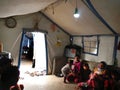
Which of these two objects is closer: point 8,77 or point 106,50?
point 8,77

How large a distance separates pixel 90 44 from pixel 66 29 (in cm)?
121

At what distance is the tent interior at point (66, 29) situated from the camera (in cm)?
434

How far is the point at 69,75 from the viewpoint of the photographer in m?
5.95

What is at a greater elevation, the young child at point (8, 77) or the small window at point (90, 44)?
the small window at point (90, 44)

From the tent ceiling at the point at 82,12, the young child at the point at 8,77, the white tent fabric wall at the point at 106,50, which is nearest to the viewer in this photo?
the young child at the point at 8,77

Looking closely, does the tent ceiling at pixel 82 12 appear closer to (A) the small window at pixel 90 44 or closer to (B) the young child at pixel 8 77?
(A) the small window at pixel 90 44

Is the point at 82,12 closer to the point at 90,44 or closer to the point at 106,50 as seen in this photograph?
the point at 106,50

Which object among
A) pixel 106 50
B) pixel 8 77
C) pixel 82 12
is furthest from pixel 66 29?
pixel 8 77

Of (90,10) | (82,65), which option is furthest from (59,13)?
(82,65)

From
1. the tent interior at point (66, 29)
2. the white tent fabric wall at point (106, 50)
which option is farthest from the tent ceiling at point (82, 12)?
the white tent fabric wall at point (106, 50)

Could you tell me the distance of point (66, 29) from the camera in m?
7.02

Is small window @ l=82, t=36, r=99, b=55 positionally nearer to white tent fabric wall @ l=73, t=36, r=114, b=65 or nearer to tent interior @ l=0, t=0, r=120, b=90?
tent interior @ l=0, t=0, r=120, b=90

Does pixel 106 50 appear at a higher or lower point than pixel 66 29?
lower

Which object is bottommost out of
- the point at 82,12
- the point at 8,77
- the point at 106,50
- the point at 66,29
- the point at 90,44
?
the point at 8,77
